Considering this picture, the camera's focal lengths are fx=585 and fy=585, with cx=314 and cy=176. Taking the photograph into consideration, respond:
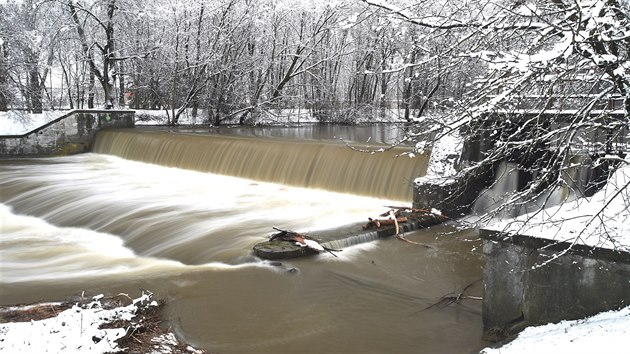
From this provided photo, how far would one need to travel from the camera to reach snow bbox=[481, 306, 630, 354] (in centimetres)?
348

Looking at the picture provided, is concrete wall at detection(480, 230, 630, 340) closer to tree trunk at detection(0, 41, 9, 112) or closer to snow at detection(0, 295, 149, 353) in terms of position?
snow at detection(0, 295, 149, 353)

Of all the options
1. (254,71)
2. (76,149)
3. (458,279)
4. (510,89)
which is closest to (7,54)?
(76,149)

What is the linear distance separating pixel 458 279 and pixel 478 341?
6.17 feet

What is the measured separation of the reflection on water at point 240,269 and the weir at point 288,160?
43 cm

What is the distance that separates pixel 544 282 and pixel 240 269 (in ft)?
12.3

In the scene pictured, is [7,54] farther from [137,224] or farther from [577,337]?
[577,337]

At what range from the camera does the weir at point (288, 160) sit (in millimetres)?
11375

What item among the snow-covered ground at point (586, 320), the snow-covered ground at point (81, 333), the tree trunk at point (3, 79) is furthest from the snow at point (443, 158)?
the tree trunk at point (3, 79)

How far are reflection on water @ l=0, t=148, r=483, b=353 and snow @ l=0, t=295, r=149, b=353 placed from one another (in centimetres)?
71

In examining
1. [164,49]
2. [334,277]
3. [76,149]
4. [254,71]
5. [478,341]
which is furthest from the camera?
[254,71]

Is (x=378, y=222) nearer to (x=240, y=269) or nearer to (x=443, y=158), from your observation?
(x=443, y=158)

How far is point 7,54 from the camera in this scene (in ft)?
69.6

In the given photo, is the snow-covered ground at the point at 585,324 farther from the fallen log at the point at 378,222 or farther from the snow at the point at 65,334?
the fallen log at the point at 378,222

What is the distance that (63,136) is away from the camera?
18.6 m
